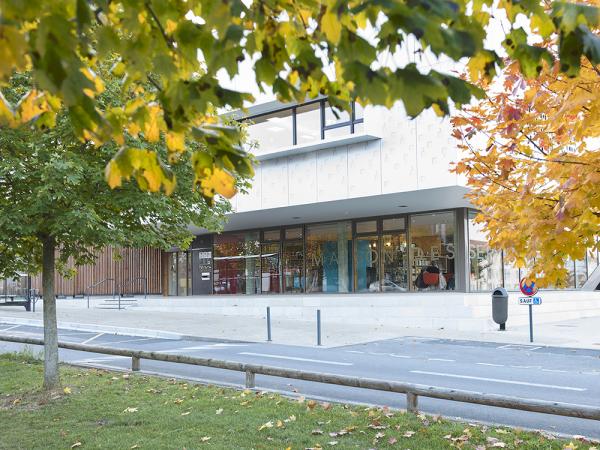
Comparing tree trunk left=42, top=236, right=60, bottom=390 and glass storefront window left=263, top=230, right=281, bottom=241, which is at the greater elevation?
glass storefront window left=263, top=230, right=281, bottom=241

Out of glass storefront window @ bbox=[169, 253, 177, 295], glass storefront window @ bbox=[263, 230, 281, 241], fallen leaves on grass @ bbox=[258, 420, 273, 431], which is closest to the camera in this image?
fallen leaves on grass @ bbox=[258, 420, 273, 431]

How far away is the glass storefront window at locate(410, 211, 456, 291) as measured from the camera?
24.3m

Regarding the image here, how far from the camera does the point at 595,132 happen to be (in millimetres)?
4562

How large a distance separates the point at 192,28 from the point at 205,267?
1264 inches

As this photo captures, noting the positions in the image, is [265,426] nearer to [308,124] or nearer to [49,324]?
[49,324]

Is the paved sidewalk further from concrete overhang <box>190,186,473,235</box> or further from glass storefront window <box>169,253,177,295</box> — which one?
glass storefront window <box>169,253,177,295</box>

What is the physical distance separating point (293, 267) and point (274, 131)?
7.14 metres

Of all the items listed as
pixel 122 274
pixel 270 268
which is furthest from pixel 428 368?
pixel 122 274

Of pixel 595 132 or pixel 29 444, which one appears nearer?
pixel 595 132

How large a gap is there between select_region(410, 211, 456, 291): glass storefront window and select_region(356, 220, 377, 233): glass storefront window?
1.91 meters

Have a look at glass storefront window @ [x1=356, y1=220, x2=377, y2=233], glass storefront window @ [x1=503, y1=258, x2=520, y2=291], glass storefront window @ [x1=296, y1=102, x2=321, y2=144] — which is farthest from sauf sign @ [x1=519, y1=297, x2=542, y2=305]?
glass storefront window @ [x1=356, y1=220, x2=377, y2=233]

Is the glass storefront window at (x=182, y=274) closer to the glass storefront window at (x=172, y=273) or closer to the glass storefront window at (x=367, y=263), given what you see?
the glass storefront window at (x=172, y=273)

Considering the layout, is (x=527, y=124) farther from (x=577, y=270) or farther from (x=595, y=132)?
(x=577, y=270)

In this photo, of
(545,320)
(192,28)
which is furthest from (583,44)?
(545,320)
